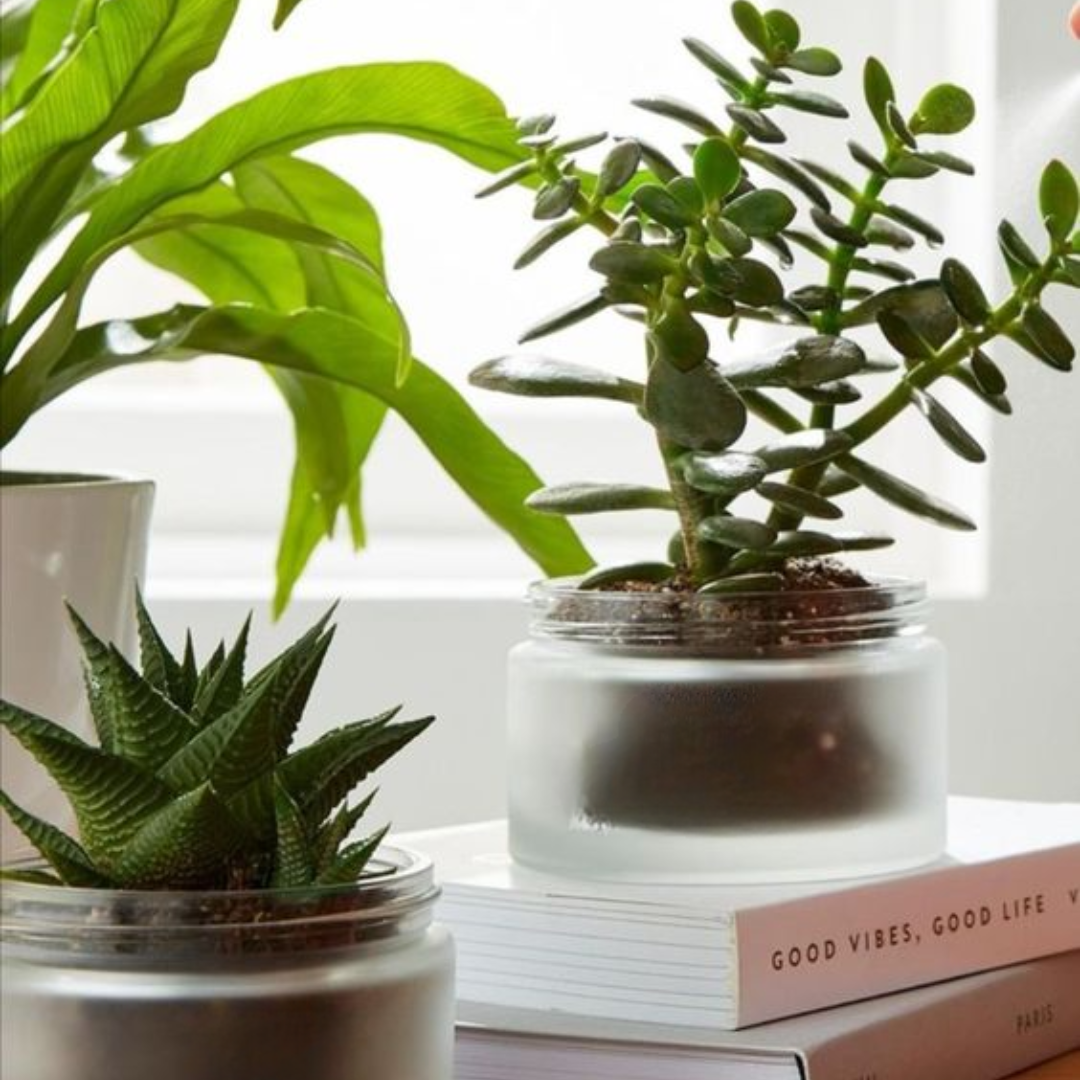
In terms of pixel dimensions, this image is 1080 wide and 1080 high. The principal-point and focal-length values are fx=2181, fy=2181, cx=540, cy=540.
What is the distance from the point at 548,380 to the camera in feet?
2.11

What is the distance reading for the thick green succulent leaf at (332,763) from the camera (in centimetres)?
49

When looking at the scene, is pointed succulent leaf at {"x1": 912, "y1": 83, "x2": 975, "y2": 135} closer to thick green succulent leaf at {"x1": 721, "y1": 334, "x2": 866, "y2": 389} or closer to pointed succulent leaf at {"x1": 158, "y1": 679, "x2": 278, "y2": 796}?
thick green succulent leaf at {"x1": 721, "y1": 334, "x2": 866, "y2": 389}

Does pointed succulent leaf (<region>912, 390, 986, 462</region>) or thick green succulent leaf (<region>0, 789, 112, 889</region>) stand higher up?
pointed succulent leaf (<region>912, 390, 986, 462</region>)

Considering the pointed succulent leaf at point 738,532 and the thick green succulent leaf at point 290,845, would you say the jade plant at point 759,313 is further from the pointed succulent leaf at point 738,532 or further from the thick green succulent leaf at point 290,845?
the thick green succulent leaf at point 290,845

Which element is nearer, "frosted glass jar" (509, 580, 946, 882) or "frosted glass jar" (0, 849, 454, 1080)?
"frosted glass jar" (0, 849, 454, 1080)

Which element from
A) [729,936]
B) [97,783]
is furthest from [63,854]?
[729,936]

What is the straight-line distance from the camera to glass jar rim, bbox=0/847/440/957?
17.7 inches

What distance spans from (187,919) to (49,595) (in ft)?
0.90

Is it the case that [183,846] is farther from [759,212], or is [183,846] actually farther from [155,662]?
[759,212]

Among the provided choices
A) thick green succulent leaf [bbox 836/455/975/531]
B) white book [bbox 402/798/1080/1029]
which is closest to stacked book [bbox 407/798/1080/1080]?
white book [bbox 402/798/1080/1029]

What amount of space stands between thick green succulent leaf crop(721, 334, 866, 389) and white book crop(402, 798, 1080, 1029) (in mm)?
145

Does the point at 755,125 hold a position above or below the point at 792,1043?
above

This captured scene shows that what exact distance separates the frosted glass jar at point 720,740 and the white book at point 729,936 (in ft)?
0.04

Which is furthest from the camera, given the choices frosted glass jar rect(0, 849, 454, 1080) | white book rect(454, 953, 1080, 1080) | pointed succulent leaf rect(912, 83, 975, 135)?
pointed succulent leaf rect(912, 83, 975, 135)
